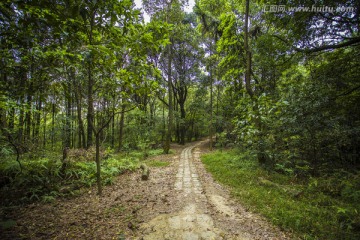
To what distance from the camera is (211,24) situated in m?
13.0

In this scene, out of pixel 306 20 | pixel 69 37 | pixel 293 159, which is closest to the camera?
pixel 69 37

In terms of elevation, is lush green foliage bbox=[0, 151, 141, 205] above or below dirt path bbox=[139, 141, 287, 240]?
above

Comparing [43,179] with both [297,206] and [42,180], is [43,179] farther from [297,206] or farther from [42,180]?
[297,206]

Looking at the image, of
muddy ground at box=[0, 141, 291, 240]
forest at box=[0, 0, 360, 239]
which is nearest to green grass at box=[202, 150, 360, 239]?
forest at box=[0, 0, 360, 239]

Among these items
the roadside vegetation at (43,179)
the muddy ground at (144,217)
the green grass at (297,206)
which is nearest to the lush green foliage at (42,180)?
the roadside vegetation at (43,179)

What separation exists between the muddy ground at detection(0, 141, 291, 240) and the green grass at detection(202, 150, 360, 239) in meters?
0.35

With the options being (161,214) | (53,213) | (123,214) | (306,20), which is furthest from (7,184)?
(306,20)

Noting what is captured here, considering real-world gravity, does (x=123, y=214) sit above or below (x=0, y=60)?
below

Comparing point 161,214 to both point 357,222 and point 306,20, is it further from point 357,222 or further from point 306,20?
point 306,20

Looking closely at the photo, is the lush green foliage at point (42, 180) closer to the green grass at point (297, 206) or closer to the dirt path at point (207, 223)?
the dirt path at point (207, 223)

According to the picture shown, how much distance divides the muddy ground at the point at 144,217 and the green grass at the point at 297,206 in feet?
1.13

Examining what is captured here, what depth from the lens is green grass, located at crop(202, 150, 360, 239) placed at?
3377 mm

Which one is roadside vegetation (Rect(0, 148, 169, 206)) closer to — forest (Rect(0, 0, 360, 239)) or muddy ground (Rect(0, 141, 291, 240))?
forest (Rect(0, 0, 360, 239))

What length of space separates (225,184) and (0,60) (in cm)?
655
